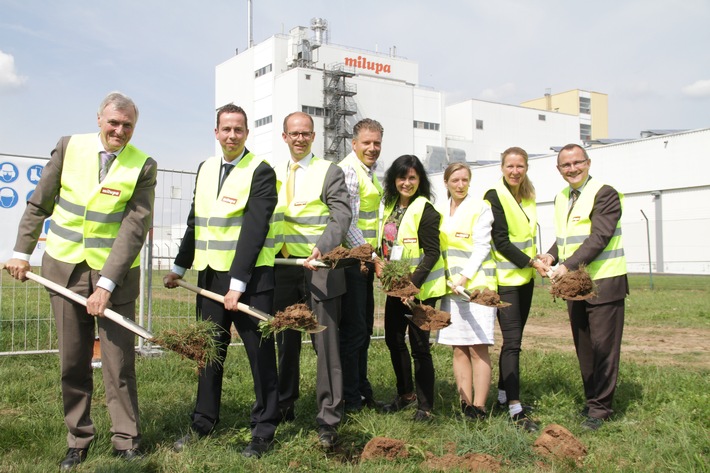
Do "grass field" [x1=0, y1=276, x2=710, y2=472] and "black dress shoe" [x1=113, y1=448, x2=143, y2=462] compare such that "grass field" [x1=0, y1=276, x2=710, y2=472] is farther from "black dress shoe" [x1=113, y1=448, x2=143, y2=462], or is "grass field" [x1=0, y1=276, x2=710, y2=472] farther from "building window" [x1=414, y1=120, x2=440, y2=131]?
"building window" [x1=414, y1=120, x2=440, y2=131]

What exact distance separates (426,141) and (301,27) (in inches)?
598

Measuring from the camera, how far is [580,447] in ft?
14.1

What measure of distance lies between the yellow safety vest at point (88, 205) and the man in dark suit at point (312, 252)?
1193mm

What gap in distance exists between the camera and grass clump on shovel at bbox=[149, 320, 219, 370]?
3906 mm

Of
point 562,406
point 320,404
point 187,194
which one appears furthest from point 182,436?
point 187,194

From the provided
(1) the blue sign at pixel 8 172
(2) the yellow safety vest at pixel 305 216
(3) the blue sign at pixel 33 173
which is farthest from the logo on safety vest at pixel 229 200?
(1) the blue sign at pixel 8 172

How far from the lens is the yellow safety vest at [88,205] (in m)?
4.21

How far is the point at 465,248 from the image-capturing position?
5387 mm

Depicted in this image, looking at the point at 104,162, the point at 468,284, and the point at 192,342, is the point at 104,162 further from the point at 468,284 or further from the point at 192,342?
the point at 468,284

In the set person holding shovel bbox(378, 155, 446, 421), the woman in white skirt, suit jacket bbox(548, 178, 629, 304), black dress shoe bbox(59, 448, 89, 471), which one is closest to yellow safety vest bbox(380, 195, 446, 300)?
person holding shovel bbox(378, 155, 446, 421)

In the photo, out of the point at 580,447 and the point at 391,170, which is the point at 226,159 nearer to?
the point at 391,170

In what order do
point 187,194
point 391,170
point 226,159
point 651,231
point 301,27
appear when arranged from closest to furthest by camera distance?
point 226,159
point 391,170
point 187,194
point 651,231
point 301,27

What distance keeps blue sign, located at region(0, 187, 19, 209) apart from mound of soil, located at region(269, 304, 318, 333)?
4.59 meters

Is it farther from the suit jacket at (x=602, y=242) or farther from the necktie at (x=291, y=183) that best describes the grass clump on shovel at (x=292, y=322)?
the suit jacket at (x=602, y=242)
